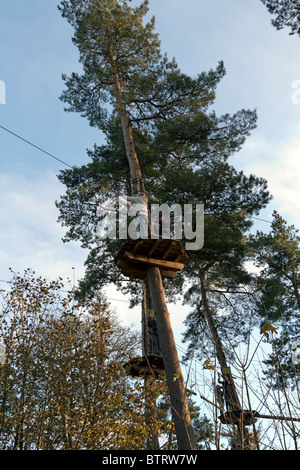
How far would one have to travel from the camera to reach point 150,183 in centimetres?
1255

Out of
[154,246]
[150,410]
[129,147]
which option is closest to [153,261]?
[154,246]

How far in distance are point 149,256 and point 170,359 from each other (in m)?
1.92

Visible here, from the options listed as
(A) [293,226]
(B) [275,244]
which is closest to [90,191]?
(B) [275,244]

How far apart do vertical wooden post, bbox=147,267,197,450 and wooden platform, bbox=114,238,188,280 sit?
19 cm

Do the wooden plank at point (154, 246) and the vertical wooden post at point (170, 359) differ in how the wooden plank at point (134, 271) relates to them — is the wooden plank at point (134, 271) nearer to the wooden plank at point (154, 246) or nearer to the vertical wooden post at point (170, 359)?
the vertical wooden post at point (170, 359)

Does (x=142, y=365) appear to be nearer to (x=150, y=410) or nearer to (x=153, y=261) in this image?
(x=150, y=410)

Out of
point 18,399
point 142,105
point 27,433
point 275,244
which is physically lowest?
point 27,433

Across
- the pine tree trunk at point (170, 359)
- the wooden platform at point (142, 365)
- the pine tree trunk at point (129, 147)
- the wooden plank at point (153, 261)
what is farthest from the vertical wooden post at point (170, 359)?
the pine tree trunk at point (129, 147)

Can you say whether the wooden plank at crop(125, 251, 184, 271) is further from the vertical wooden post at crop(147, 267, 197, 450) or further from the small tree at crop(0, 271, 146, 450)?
the small tree at crop(0, 271, 146, 450)

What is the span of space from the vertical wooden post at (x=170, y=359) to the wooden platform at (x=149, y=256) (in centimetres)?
19

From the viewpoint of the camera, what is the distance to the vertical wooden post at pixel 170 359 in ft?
17.3
